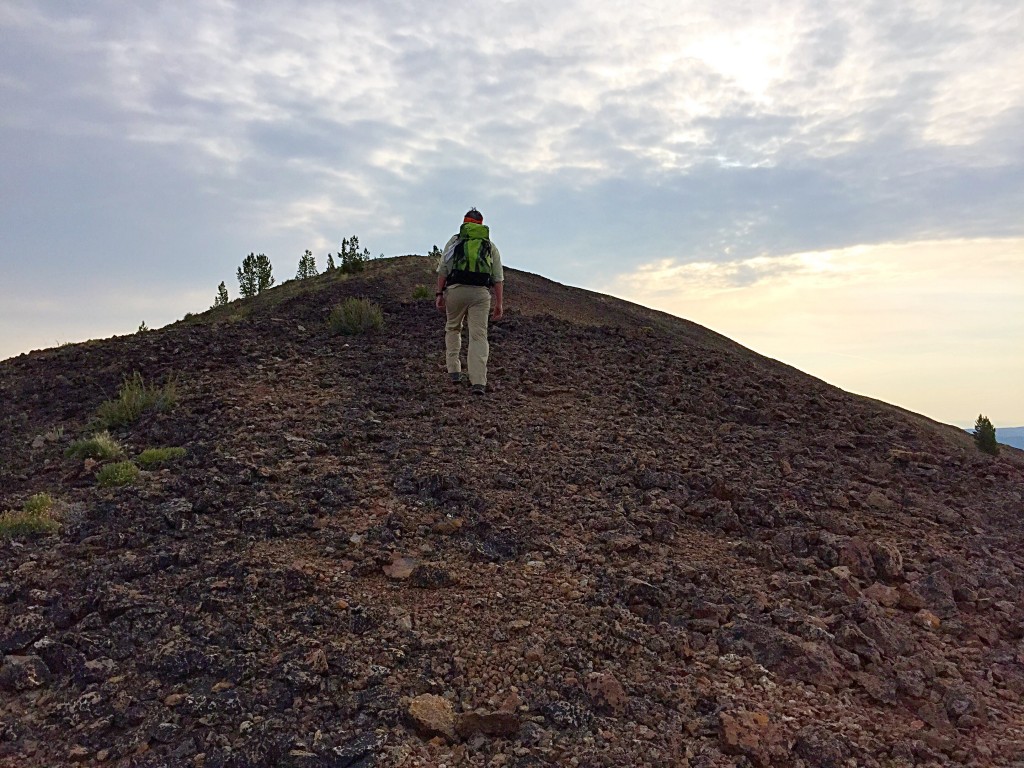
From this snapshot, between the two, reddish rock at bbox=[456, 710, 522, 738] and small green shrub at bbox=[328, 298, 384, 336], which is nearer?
reddish rock at bbox=[456, 710, 522, 738]

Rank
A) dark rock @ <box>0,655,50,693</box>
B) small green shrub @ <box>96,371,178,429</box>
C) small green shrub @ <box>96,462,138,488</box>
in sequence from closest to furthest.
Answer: dark rock @ <box>0,655,50,693</box> → small green shrub @ <box>96,462,138,488</box> → small green shrub @ <box>96,371,178,429</box>

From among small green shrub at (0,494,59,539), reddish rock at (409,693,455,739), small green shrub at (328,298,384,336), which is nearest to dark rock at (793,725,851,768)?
reddish rock at (409,693,455,739)

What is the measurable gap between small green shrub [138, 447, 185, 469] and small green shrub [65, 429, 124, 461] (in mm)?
231

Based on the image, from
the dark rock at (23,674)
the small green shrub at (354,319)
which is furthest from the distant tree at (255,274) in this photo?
the dark rock at (23,674)

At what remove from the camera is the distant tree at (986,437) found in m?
9.14

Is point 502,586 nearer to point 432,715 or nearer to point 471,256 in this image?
point 432,715

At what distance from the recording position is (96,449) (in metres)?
5.75

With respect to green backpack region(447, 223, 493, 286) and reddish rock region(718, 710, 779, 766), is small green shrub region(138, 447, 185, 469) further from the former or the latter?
reddish rock region(718, 710, 779, 766)

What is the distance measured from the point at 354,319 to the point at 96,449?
156 inches

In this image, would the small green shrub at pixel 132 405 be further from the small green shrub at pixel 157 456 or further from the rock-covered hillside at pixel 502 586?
the small green shrub at pixel 157 456

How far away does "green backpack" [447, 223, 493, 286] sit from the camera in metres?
7.02

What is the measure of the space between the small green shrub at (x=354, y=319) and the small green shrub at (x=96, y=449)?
3639mm

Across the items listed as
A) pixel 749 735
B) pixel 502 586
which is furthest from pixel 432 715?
pixel 749 735

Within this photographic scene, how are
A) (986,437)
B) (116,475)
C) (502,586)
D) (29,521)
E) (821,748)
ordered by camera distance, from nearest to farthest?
(821,748) < (502,586) < (29,521) < (116,475) < (986,437)
